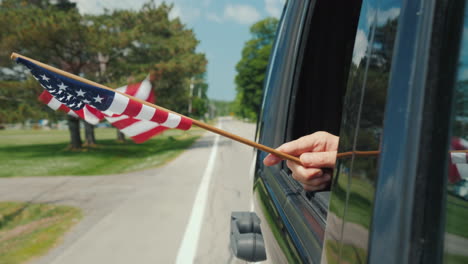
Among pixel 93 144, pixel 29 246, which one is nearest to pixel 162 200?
pixel 29 246

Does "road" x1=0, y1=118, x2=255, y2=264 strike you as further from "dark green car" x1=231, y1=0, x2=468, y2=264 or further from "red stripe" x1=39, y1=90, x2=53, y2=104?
"dark green car" x1=231, y1=0, x2=468, y2=264

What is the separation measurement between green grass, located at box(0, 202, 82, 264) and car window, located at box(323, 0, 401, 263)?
4038 mm

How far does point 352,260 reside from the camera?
0.59 metres

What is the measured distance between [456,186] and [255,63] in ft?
173

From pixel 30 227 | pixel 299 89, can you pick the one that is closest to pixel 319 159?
pixel 299 89

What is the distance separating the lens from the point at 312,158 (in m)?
0.94

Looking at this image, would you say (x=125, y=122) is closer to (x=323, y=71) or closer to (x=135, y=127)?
(x=135, y=127)

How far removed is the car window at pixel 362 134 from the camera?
0.58 metres

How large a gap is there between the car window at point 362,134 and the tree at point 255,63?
50782mm

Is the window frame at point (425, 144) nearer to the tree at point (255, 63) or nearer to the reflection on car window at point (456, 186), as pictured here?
the reflection on car window at point (456, 186)

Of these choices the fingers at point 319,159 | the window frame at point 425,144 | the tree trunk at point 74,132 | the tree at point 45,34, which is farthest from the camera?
the tree trunk at point 74,132

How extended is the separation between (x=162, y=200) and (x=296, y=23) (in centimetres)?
517

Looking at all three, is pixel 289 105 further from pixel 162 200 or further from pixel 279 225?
pixel 162 200

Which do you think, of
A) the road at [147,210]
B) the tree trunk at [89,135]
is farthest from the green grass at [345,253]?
the tree trunk at [89,135]
